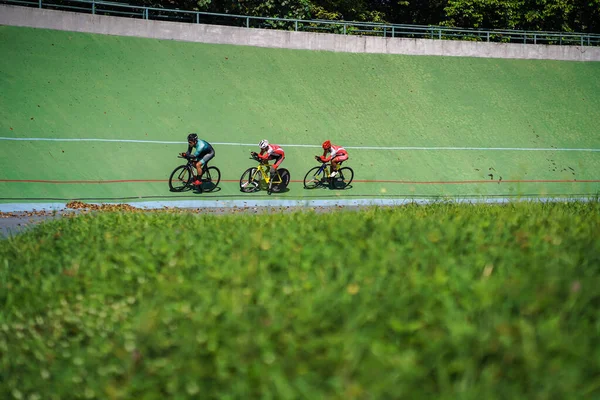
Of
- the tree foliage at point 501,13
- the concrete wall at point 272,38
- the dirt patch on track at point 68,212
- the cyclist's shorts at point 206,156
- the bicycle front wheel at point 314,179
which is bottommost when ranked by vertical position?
the dirt patch on track at point 68,212

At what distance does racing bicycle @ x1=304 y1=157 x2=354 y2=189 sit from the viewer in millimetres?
19547

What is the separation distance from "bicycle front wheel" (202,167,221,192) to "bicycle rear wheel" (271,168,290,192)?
162 cm

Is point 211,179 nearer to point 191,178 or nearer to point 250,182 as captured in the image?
point 191,178

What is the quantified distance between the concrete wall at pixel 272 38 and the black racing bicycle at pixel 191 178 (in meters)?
9.48

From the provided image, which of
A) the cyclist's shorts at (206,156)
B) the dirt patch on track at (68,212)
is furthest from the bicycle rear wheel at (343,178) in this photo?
the dirt patch on track at (68,212)

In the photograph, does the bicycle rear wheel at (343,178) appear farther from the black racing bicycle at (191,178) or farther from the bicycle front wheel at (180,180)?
the bicycle front wheel at (180,180)

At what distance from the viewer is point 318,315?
3.44m

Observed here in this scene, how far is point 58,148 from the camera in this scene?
1897cm

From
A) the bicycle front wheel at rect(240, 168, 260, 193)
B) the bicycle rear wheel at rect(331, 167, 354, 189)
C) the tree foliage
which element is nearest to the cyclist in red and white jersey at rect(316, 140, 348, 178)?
the bicycle rear wheel at rect(331, 167, 354, 189)

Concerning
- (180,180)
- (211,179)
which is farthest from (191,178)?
(211,179)

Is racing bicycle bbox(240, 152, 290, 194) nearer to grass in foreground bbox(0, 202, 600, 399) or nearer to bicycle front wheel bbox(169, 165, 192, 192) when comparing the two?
bicycle front wheel bbox(169, 165, 192, 192)

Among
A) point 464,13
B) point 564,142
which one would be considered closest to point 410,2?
point 464,13

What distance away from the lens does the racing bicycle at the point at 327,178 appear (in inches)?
770

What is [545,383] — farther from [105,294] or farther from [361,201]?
[361,201]
